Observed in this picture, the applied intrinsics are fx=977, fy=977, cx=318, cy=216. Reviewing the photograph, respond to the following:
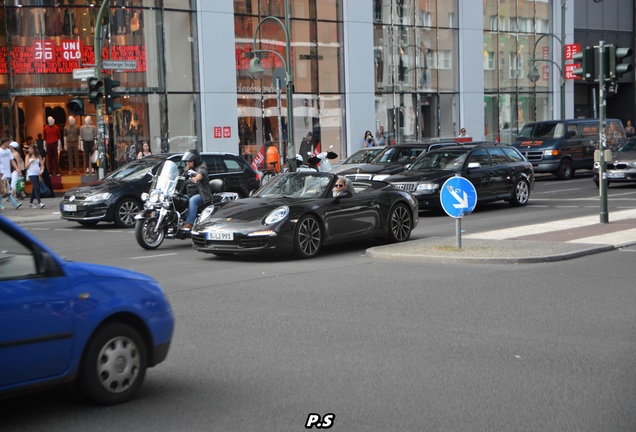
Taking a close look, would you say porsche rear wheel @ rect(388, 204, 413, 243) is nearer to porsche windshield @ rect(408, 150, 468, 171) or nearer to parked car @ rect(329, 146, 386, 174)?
porsche windshield @ rect(408, 150, 468, 171)

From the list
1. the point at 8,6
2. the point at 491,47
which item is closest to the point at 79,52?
the point at 8,6

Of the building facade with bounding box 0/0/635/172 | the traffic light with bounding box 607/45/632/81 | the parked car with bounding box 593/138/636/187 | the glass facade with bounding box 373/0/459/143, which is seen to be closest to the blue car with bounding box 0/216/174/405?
the traffic light with bounding box 607/45/632/81

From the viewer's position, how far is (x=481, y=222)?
20.3m

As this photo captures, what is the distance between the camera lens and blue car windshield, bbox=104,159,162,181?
73.4 feet

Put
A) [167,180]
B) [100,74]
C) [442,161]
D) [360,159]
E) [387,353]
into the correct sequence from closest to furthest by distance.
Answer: [387,353] → [167,180] → [442,161] → [100,74] → [360,159]

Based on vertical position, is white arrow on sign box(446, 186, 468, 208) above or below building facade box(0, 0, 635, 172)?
below

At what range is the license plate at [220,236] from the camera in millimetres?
14320

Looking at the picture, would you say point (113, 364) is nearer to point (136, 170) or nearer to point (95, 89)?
point (136, 170)

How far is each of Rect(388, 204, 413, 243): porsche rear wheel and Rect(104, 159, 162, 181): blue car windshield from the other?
25.9ft

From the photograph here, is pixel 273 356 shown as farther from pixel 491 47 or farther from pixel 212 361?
pixel 491 47

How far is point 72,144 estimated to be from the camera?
3359 cm

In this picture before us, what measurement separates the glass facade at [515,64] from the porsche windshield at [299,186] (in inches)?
1332

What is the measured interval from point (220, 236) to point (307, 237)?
52.8 inches

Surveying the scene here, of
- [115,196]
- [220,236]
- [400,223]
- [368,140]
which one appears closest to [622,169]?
[368,140]
